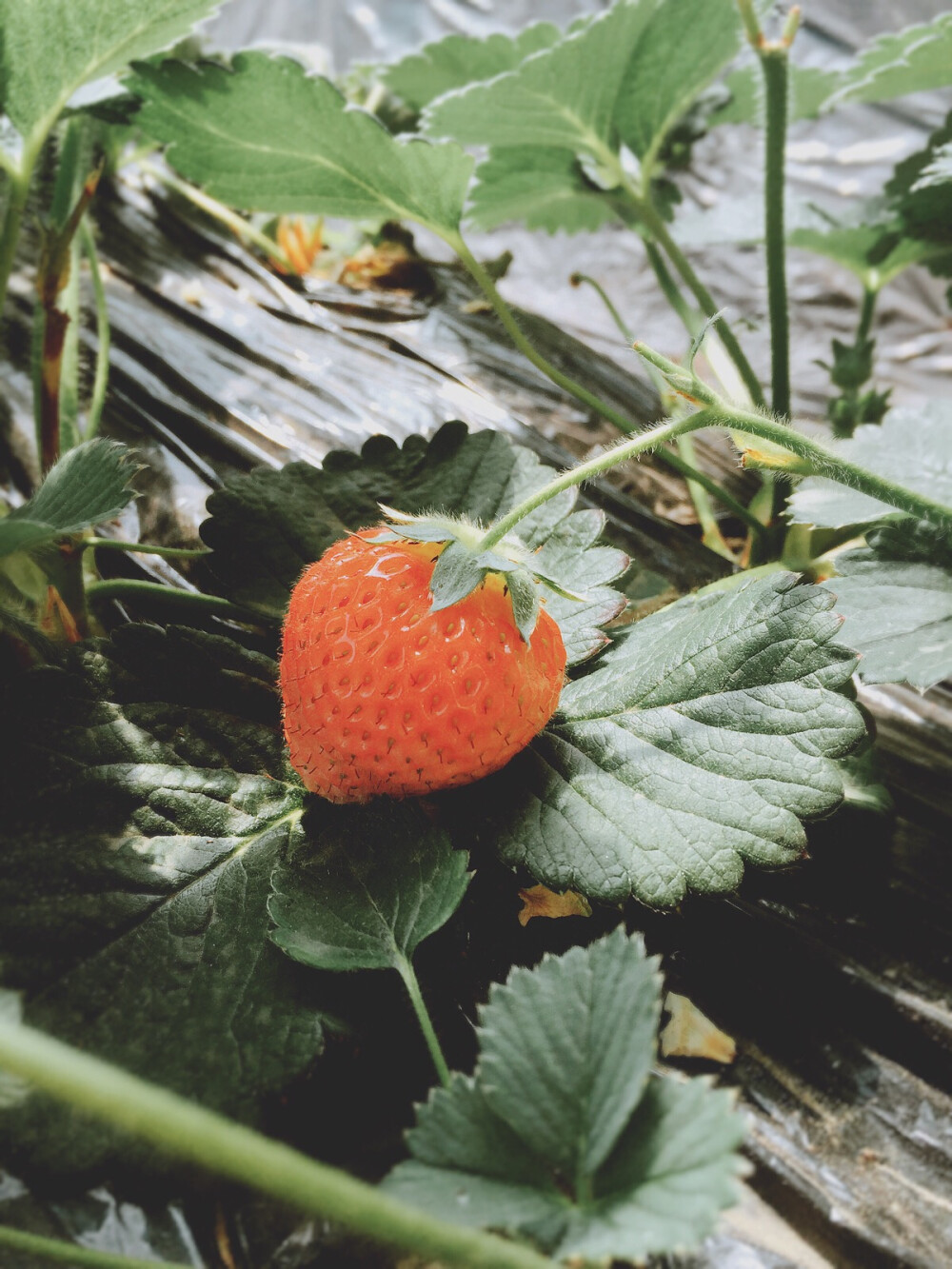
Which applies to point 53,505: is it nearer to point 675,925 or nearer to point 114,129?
point 675,925

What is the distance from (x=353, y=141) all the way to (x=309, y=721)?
42cm

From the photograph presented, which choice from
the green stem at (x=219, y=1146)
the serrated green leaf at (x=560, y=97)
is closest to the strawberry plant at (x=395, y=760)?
the green stem at (x=219, y=1146)

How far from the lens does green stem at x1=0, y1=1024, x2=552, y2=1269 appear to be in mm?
188

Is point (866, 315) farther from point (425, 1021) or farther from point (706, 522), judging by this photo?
point (425, 1021)

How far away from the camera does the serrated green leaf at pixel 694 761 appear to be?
363mm

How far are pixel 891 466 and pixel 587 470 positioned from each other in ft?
0.89

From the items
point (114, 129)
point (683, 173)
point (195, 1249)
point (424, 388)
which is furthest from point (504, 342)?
point (683, 173)

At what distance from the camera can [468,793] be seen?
419 millimetres

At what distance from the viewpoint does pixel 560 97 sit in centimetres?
67

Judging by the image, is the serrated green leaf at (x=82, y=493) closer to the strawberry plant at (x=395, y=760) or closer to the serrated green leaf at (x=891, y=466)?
the strawberry plant at (x=395, y=760)

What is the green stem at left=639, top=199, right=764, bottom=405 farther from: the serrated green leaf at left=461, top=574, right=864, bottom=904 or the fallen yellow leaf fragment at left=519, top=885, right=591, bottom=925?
the fallen yellow leaf fragment at left=519, top=885, right=591, bottom=925

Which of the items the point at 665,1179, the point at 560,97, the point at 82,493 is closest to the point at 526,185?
the point at 560,97

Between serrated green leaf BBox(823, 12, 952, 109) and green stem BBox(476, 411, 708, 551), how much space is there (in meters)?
0.38

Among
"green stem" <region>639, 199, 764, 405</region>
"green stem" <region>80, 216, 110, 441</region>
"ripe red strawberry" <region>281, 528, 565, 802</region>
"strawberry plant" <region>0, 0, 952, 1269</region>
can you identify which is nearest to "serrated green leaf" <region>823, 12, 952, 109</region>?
"strawberry plant" <region>0, 0, 952, 1269</region>
